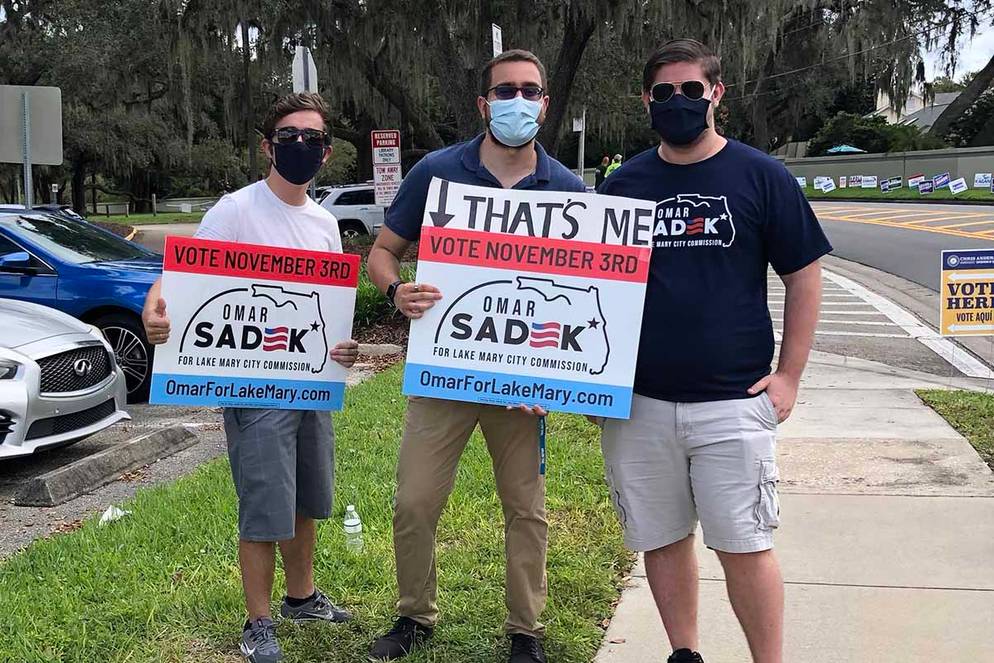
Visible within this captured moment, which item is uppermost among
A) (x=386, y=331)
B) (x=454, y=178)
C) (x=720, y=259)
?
(x=454, y=178)

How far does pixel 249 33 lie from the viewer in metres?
20.5

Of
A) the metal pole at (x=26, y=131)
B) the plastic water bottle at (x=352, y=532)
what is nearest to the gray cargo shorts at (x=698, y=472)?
the plastic water bottle at (x=352, y=532)

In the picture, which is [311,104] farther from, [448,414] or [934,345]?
[934,345]

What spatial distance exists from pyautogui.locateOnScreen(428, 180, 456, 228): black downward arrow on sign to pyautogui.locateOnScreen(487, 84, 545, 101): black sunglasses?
1.21 feet

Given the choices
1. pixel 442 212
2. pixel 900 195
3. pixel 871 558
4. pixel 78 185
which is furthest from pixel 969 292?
pixel 78 185

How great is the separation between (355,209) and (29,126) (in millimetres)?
14249

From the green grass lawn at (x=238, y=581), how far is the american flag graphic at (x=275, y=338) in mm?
1075

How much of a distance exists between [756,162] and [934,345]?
31.1 ft

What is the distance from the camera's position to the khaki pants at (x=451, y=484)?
3412mm

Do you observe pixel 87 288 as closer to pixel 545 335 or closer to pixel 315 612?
pixel 315 612

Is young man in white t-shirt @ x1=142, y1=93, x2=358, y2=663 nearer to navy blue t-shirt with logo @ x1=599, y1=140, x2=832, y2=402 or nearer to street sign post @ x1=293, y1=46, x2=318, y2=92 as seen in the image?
navy blue t-shirt with logo @ x1=599, y1=140, x2=832, y2=402

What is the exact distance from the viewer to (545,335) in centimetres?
331

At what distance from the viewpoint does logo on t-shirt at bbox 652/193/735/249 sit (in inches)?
116

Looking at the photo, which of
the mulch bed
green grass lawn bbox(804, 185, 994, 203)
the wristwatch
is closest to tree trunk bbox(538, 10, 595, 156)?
the mulch bed
